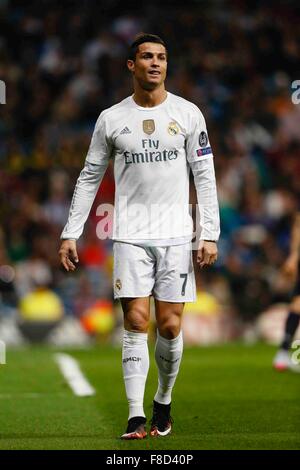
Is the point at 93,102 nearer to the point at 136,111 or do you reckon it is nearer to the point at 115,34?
the point at 115,34

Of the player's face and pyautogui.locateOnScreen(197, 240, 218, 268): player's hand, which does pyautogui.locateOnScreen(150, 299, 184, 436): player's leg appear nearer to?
pyautogui.locateOnScreen(197, 240, 218, 268): player's hand

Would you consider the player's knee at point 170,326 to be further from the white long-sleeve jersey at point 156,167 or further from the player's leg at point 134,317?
the white long-sleeve jersey at point 156,167

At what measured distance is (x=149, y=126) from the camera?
26.2 feet

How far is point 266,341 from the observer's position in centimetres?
1817

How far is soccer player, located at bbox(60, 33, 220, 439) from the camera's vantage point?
7.95 m

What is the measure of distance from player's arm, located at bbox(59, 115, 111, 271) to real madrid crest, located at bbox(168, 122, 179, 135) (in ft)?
1.38

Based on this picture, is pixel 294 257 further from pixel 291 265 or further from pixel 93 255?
pixel 93 255

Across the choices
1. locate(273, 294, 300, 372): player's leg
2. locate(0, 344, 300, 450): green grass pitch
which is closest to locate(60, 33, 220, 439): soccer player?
locate(0, 344, 300, 450): green grass pitch

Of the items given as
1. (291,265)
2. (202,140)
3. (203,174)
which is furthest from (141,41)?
(291,265)

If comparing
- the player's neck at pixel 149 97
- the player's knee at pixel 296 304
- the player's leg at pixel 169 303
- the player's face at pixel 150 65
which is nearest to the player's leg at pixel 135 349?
the player's leg at pixel 169 303

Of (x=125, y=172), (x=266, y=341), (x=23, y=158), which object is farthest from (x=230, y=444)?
(x=23, y=158)

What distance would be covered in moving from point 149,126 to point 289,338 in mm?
5681

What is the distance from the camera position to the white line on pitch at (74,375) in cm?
1121

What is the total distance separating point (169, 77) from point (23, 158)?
308 centimetres
